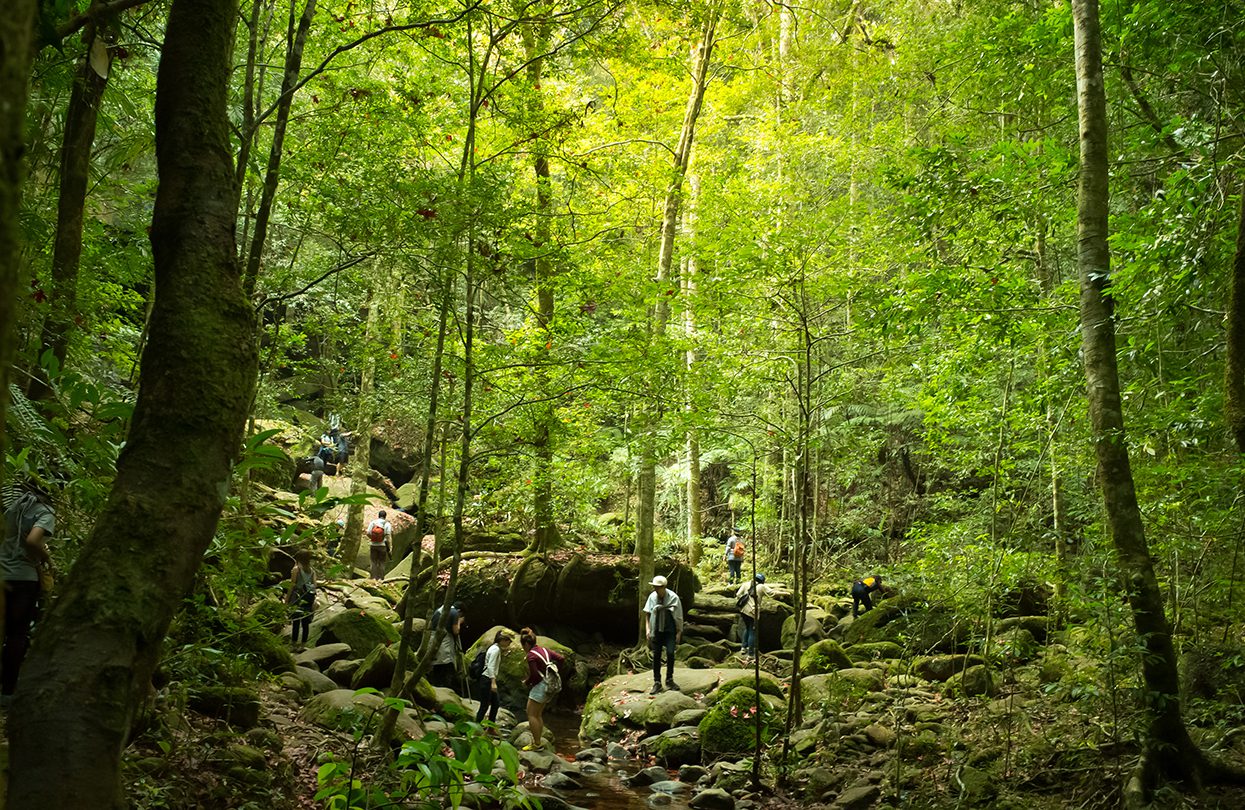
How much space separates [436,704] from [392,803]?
688 cm

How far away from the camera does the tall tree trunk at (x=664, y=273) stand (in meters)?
12.8

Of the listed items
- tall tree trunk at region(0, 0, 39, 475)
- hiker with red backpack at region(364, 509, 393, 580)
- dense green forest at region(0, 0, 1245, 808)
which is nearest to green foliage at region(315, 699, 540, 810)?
dense green forest at region(0, 0, 1245, 808)

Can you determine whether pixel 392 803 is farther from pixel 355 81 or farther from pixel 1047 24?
pixel 355 81

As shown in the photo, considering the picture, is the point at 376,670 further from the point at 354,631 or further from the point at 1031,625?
the point at 1031,625

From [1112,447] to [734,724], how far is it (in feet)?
19.8

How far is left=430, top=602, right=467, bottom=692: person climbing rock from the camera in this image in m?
10.9

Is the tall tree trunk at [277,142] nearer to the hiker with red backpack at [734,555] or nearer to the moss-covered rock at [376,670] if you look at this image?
the moss-covered rock at [376,670]

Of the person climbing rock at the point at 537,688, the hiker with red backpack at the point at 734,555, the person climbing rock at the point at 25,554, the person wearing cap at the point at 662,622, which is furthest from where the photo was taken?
the hiker with red backpack at the point at 734,555

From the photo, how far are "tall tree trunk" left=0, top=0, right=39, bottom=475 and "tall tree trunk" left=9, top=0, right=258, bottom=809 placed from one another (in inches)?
36.5

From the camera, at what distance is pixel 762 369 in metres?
11.5

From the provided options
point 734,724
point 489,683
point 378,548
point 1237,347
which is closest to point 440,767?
point 1237,347

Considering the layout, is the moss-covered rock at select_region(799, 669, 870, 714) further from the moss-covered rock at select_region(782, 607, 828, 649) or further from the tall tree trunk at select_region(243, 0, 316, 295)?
the tall tree trunk at select_region(243, 0, 316, 295)

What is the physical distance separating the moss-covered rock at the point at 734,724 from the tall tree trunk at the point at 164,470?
883 cm

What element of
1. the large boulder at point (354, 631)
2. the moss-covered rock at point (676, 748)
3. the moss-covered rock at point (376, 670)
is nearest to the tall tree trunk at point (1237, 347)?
the moss-covered rock at point (676, 748)
